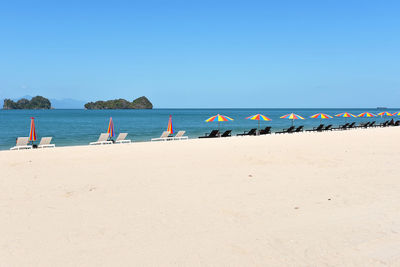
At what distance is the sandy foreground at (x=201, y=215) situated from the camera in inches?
117

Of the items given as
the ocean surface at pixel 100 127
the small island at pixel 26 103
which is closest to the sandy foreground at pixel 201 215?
the ocean surface at pixel 100 127

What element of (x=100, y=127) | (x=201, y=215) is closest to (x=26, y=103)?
(x=100, y=127)

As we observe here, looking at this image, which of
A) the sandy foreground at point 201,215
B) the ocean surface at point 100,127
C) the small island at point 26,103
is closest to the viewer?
the sandy foreground at point 201,215

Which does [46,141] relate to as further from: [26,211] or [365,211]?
[365,211]

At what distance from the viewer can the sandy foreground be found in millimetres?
2984

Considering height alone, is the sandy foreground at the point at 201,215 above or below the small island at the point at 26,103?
below

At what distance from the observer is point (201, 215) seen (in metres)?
4.11

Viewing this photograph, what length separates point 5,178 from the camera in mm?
6422

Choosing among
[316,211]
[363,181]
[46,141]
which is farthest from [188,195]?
[46,141]

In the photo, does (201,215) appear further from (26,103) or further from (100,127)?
(26,103)

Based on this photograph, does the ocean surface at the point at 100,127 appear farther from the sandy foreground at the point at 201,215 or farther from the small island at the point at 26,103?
the small island at the point at 26,103

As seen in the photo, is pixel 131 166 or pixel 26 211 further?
pixel 131 166

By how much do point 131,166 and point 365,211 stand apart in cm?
527

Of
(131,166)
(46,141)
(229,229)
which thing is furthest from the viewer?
(46,141)
